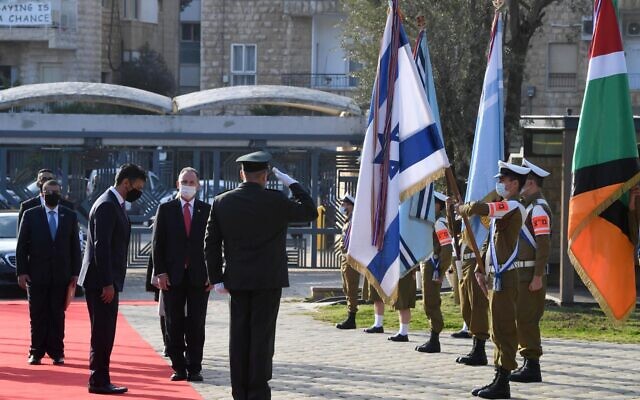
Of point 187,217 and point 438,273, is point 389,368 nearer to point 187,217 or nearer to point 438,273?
point 438,273

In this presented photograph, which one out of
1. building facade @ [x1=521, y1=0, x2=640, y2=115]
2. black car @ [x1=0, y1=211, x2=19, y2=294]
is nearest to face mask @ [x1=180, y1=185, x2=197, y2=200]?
black car @ [x1=0, y1=211, x2=19, y2=294]

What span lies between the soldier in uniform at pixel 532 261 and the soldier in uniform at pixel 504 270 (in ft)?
0.56

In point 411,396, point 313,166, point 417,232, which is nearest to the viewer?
point 411,396

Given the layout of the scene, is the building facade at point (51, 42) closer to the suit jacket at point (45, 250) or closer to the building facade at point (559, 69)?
the building facade at point (559, 69)

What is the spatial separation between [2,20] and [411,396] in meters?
42.2

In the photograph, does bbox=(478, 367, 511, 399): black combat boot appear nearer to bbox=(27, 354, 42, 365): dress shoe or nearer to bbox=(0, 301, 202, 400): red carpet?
bbox=(0, 301, 202, 400): red carpet

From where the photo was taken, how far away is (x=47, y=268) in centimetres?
1413

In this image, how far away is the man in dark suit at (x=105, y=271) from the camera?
11984 mm

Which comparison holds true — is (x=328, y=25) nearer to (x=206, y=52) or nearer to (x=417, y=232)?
(x=206, y=52)

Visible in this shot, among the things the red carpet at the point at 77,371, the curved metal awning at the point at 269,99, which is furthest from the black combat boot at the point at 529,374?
the curved metal awning at the point at 269,99

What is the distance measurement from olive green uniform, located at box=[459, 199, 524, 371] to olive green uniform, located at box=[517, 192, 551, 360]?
168mm

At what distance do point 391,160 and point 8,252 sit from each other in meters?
11.2

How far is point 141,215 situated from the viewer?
2758 centimetres

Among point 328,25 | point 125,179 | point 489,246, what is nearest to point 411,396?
point 489,246
